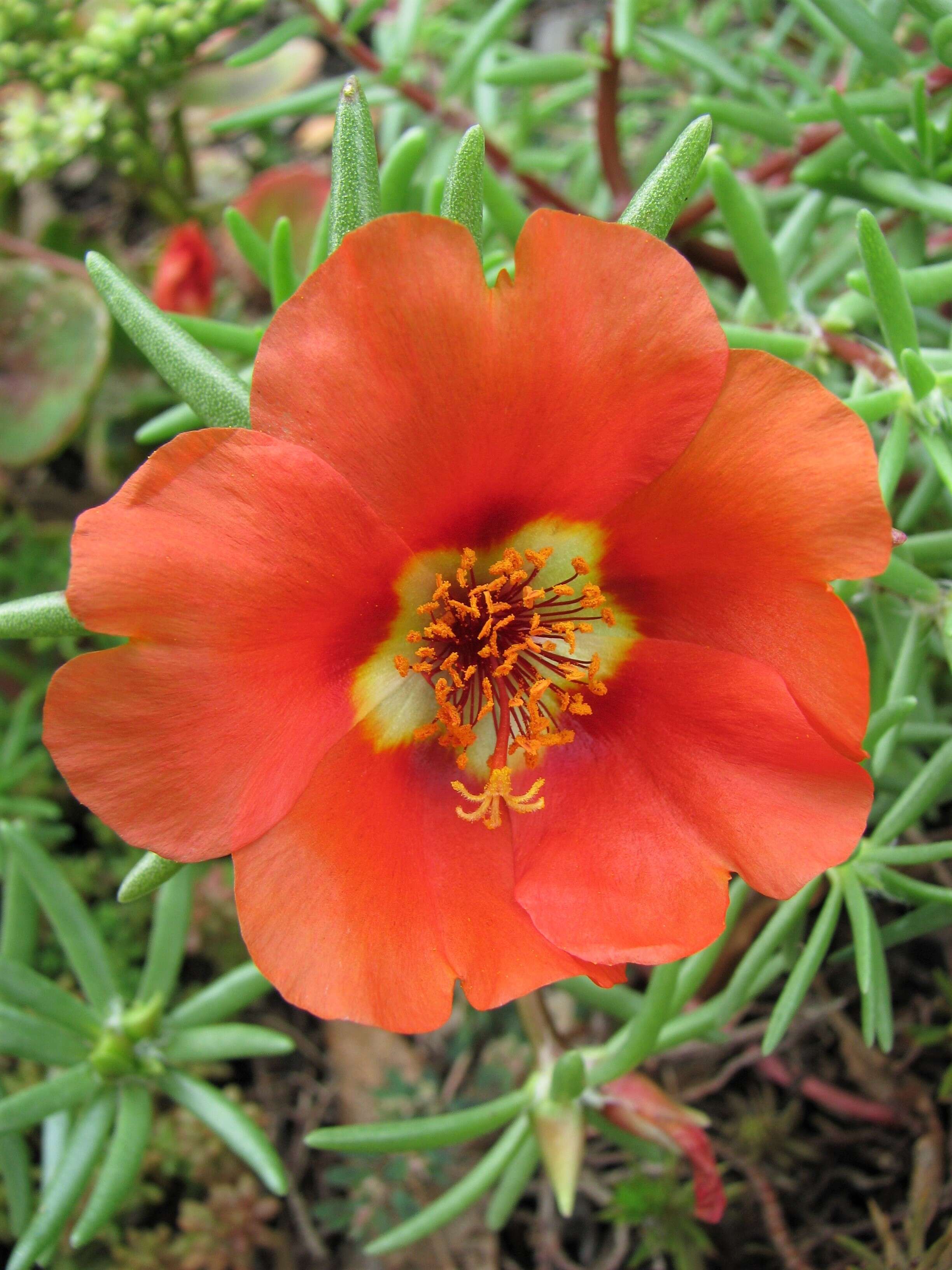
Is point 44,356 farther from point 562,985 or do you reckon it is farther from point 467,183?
point 562,985

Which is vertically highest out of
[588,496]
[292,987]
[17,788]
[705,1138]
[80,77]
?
[80,77]

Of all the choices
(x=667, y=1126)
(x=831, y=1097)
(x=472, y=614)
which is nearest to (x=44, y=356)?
(x=472, y=614)

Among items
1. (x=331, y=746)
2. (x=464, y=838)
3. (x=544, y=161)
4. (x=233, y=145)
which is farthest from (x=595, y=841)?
(x=233, y=145)

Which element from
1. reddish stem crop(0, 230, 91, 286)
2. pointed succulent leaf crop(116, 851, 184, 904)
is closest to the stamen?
pointed succulent leaf crop(116, 851, 184, 904)

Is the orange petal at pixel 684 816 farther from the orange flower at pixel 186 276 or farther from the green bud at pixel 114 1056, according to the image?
the orange flower at pixel 186 276

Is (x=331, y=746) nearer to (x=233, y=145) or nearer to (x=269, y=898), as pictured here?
(x=269, y=898)

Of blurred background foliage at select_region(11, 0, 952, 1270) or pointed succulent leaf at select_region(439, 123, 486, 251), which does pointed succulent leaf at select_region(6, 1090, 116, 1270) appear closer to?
blurred background foliage at select_region(11, 0, 952, 1270)

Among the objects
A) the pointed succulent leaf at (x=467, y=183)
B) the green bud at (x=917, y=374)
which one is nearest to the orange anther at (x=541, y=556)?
the pointed succulent leaf at (x=467, y=183)
